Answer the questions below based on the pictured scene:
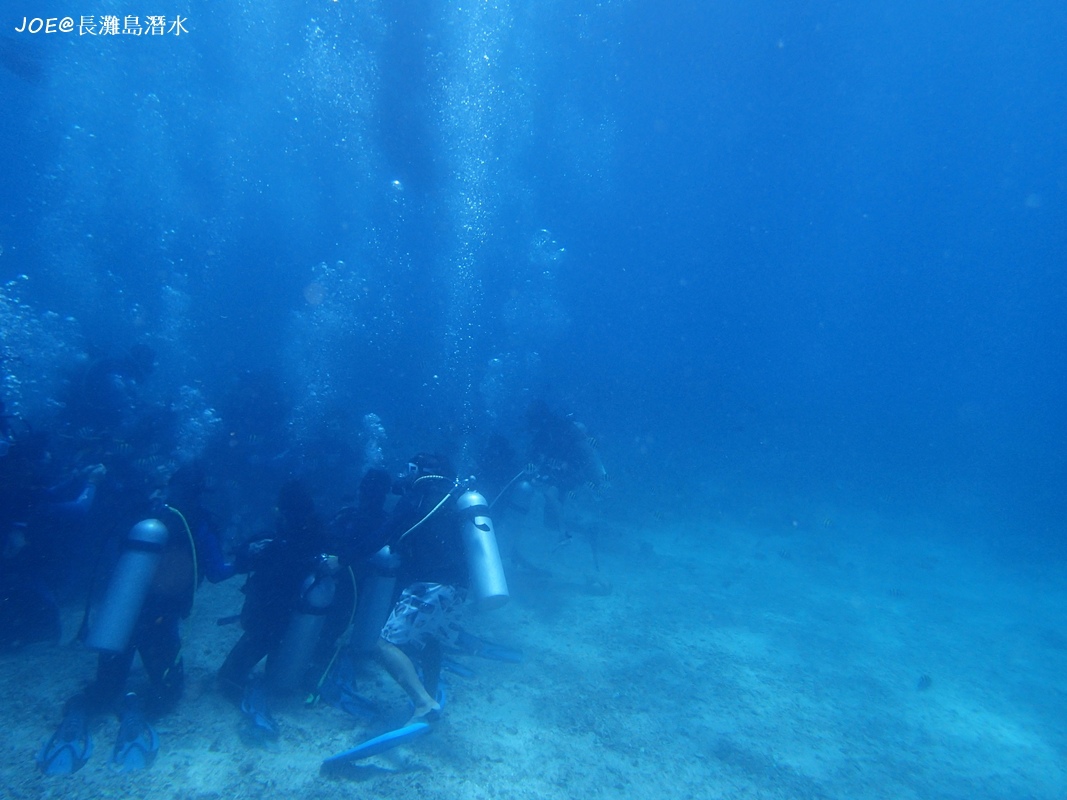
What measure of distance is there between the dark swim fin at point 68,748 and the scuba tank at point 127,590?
25.1 inches

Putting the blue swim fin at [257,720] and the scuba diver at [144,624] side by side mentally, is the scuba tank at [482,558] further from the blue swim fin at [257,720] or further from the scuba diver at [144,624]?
the scuba diver at [144,624]

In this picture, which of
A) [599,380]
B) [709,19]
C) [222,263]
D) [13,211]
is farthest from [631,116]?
[13,211]

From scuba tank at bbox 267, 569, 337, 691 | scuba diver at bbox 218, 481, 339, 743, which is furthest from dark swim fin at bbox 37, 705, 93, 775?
scuba tank at bbox 267, 569, 337, 691

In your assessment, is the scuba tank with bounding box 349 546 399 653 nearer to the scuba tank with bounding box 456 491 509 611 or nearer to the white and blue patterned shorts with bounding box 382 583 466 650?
the white and blue patterned shorts with bounding box 382 583 466 650

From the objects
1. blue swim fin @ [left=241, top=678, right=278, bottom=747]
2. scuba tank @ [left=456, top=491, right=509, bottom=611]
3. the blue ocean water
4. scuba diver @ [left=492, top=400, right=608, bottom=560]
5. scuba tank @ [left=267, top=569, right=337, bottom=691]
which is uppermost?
the blue ocean water

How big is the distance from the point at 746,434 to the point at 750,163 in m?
34.0

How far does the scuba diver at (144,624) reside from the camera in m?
4.18

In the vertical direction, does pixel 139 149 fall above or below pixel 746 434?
above

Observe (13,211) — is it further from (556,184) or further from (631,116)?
(631,116)

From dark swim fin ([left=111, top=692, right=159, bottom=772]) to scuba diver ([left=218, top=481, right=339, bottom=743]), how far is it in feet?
2.17

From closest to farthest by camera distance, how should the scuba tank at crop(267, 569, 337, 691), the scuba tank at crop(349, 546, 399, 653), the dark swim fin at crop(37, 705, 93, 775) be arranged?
the dark swim fin at crop(37, 705, 93, 775) < the scuba tank at crop(267, 569, 337, 691) < the scuba tank at crop(349, 546, 399, 653)

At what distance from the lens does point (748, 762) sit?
5699 mm

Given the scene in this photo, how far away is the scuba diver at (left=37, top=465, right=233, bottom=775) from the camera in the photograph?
4176mm

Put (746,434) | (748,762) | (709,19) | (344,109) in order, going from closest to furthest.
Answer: (748,762) < (344,109) < (709,19) < (746,434)
